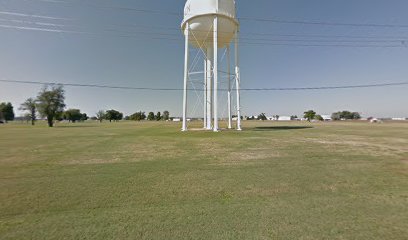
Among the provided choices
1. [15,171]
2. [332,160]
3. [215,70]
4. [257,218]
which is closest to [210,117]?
[215,70]

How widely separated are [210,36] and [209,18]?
202 cm

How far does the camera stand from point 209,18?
21266 mm

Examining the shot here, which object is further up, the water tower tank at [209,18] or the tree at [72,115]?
the water tower tank at [209,18]

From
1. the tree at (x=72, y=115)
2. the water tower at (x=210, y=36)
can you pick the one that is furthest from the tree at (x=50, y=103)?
the tree at (x=72, y=115)

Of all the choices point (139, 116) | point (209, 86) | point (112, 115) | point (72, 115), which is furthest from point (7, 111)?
point (209, 86)

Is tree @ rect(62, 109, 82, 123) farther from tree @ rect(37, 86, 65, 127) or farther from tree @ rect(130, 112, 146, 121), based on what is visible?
tree @ rect(37, 86, 65, 127)

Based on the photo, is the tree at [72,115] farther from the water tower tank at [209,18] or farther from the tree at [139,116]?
the water tower tank at [209,18]

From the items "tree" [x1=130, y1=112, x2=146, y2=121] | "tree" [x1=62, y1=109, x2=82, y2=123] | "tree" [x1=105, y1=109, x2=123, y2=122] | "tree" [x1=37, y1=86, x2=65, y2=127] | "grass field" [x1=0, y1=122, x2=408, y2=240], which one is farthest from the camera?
"tree" [x1=130, y1=112, x2=146, y2=121]

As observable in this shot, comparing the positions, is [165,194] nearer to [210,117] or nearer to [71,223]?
[71,223]

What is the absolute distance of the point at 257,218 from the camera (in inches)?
142

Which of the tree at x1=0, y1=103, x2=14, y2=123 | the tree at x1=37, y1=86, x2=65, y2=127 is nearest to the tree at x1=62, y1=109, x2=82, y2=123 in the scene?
the tree at x1=0, y1=103, x2=14, y2=123

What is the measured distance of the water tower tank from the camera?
21062 millimetres

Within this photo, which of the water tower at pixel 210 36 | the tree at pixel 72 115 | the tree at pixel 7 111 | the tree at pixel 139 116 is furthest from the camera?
the tree at pixel 139 116

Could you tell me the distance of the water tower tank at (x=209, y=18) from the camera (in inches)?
829
